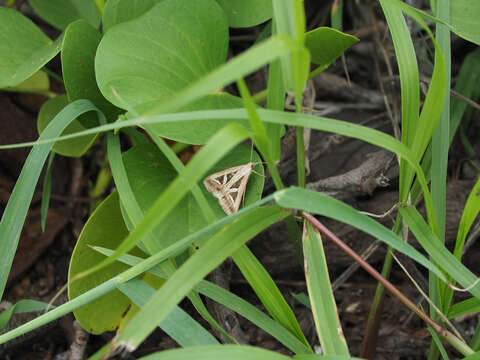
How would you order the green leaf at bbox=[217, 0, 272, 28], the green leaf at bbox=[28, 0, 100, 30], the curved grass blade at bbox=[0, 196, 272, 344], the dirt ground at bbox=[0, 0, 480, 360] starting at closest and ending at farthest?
the curved grass blade at bbox=[0, 196, 272, 344] < the green leaf at bbox=[217, 0, 272, 28] < the dirt ground at bbox=[0, 0, 480, 360] < the green leaf at bbox=[28, 0, 100, 30]

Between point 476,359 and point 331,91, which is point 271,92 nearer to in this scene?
point 476,359

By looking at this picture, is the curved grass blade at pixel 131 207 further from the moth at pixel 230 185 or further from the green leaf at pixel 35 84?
the green leaf at pixel 35 84

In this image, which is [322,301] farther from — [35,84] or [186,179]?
[35,84]

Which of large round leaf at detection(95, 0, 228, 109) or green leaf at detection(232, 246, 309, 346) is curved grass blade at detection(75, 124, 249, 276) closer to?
green leaf at detection(232, 246, 309, 346)

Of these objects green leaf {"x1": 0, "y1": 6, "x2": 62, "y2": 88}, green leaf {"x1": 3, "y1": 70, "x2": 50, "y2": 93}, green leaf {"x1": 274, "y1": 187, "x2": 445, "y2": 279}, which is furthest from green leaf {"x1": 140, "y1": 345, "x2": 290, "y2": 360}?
green leaf {"x1": 3, "y1": 70, "x2": 50, "y2": 93}

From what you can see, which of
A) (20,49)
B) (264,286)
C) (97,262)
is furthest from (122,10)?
(264,286)

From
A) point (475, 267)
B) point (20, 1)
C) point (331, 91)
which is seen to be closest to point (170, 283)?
point (475, 267)

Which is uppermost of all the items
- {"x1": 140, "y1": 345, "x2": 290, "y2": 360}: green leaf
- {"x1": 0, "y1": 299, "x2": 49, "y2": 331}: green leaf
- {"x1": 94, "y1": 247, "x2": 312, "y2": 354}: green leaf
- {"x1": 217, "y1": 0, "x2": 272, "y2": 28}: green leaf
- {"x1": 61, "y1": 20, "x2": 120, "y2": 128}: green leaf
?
{"x1": 217, "y1": 0, "x2": 272, "y2": 28}: green leaf

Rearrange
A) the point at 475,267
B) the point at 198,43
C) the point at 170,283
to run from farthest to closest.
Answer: the point at 475,267
the point at 198,43
the point at 170,283
